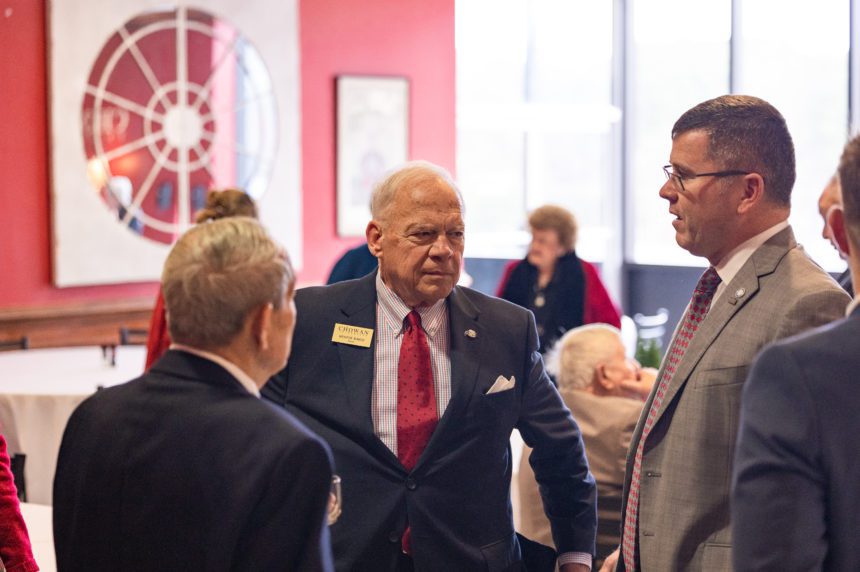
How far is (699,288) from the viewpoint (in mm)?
2107

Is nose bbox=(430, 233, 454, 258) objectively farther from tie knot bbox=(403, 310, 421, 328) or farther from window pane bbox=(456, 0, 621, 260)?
window pane bbox=(456, 0, 621, 260)

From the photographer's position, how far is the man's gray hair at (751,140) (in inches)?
77.2

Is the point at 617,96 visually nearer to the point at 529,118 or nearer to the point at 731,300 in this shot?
the point at 529,118

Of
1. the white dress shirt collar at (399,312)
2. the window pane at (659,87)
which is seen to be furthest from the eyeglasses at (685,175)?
the window pane at (659,87)

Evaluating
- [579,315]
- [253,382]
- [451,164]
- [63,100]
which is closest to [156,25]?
[63,100]

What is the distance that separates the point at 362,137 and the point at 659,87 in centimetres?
337

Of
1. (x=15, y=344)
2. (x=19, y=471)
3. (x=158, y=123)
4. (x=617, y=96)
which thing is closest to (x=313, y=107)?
(x=158, y=123)

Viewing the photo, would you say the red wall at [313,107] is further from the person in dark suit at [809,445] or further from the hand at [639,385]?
the person in dark suit at [809,445]

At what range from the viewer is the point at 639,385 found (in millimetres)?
3391

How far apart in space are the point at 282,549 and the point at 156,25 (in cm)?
599

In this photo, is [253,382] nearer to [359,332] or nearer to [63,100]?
[359,332]

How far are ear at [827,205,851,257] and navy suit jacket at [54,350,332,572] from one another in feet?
2.48

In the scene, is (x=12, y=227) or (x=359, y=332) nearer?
(x=359, y=332)

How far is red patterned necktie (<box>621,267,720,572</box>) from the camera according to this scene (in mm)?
2025
